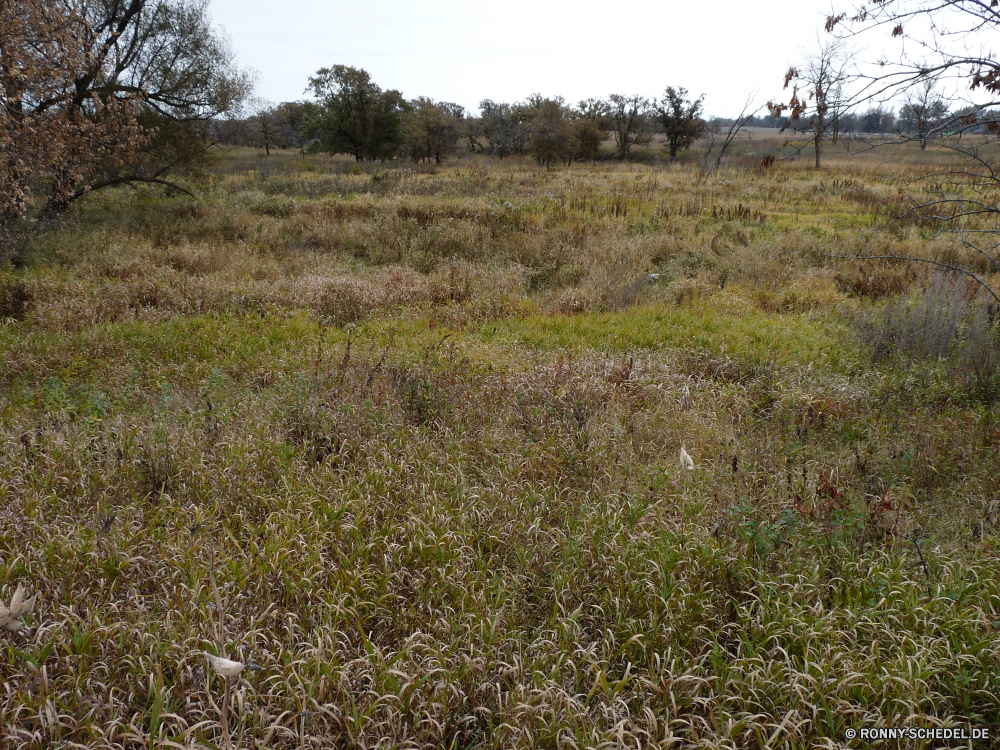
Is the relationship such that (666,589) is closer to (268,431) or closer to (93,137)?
(268,431)

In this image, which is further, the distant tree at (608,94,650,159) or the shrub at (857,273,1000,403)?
the distant tree at (608,94,650,159)

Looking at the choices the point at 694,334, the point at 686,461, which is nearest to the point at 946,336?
the point at 694,334

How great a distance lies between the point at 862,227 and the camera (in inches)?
586

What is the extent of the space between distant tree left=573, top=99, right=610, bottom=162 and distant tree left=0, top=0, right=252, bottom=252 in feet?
80.1

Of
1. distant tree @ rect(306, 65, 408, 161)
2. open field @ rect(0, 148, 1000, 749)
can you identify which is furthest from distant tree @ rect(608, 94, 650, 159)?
open field @ rect(0, 148, 1000, 749)

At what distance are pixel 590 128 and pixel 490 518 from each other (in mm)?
37907

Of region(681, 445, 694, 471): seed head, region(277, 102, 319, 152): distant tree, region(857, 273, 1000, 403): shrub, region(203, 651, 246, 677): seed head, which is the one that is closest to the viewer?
region(203, 651, 246, 677): seed head

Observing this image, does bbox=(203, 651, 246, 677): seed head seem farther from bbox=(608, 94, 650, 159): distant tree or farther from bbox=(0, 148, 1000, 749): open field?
bbox=(608, 94, 650, 159): distant tree

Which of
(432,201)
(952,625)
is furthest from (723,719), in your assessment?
(432,201)

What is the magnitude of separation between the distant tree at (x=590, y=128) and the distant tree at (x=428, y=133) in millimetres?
7929

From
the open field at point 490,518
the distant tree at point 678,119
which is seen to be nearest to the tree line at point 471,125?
the distant tree at point 678,119

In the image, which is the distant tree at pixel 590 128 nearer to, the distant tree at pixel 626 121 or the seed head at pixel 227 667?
the distant tree at pixel 626 121

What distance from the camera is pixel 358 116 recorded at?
107 ft

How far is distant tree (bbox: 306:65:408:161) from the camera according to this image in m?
32.3
